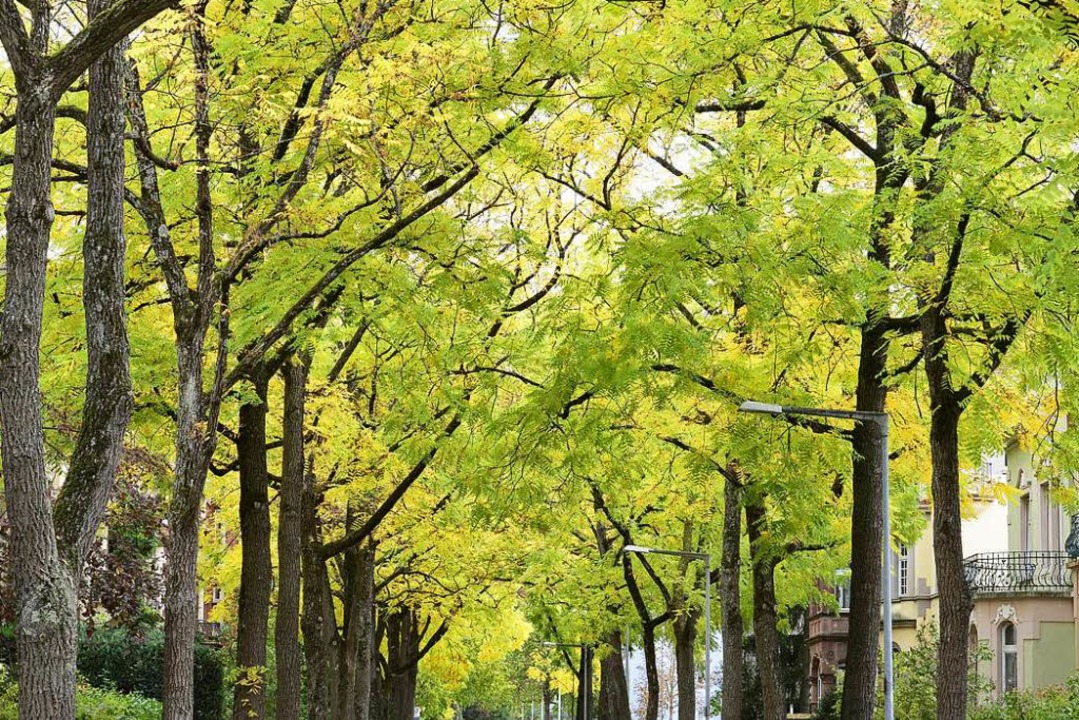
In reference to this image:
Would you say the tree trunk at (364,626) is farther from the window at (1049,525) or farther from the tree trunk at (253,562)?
the window at (1049,525)

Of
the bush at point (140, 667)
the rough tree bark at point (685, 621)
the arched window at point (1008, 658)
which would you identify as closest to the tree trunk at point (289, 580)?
the bush at point (140, 667)

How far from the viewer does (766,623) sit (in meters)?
23.3

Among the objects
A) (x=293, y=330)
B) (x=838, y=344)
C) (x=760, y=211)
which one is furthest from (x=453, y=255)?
(x=838, y=344)

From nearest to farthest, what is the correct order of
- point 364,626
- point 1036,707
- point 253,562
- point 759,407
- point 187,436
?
1. point 187,436
2. point 759,407
3. point 253,562
4. point 1036,707
5. point 364,626

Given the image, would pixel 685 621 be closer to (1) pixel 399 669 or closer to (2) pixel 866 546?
(1) pixel 399 669

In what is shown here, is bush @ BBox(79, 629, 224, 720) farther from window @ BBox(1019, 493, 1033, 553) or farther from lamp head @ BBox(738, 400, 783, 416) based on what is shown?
window @ BBox(1019, 493, 1033, 553)

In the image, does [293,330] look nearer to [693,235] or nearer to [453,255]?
[453,255]

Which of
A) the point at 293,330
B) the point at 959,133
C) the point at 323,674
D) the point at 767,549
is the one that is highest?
the point at 959,133

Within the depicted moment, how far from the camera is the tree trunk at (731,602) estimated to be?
26688 mm

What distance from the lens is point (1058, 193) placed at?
42.3ft

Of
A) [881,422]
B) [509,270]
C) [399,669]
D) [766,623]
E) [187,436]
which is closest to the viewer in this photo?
[187,436]

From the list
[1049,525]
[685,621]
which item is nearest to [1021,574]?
[1049,525]

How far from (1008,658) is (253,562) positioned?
28265 millimetres

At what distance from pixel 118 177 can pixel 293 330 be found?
6071mm
